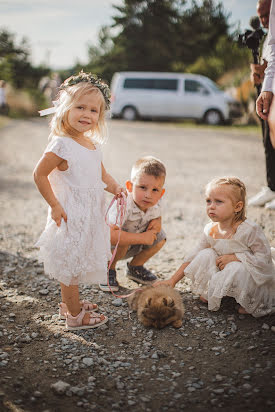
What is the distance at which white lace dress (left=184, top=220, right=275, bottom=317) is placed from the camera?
9.80 ft

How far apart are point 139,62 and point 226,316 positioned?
30707 millimetres

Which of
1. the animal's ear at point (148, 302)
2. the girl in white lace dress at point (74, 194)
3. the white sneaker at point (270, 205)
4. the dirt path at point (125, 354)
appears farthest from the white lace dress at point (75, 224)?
the white sneaker at point (270, 205)

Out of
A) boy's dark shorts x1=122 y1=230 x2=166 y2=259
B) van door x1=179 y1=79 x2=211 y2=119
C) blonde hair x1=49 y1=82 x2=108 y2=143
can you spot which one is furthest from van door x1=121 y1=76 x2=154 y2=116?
blonde hair x1=49 y1=82 x2=108 y2=143

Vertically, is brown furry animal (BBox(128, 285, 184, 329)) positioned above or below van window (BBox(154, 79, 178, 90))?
below

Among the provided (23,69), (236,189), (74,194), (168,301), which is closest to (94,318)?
(168,301)

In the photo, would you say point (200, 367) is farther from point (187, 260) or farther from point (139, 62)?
point (139, 62)

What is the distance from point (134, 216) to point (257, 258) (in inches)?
42.9

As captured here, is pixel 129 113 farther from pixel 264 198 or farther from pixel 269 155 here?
pixel 269 155

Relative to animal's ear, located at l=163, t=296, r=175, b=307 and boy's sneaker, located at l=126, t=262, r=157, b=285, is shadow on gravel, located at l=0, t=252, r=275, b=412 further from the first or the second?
boy's sneaker, located at l=126, t=262, r=157, b=285

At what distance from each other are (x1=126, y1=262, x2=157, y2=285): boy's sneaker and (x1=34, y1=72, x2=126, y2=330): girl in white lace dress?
2.75 ft

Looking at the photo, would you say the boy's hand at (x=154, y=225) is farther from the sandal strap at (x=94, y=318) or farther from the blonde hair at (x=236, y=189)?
the sandal strap at (x=94, y=318)

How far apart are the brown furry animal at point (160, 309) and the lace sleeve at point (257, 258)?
22.2 inches

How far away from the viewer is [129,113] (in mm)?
18844

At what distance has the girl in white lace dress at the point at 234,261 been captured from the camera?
2989mm
